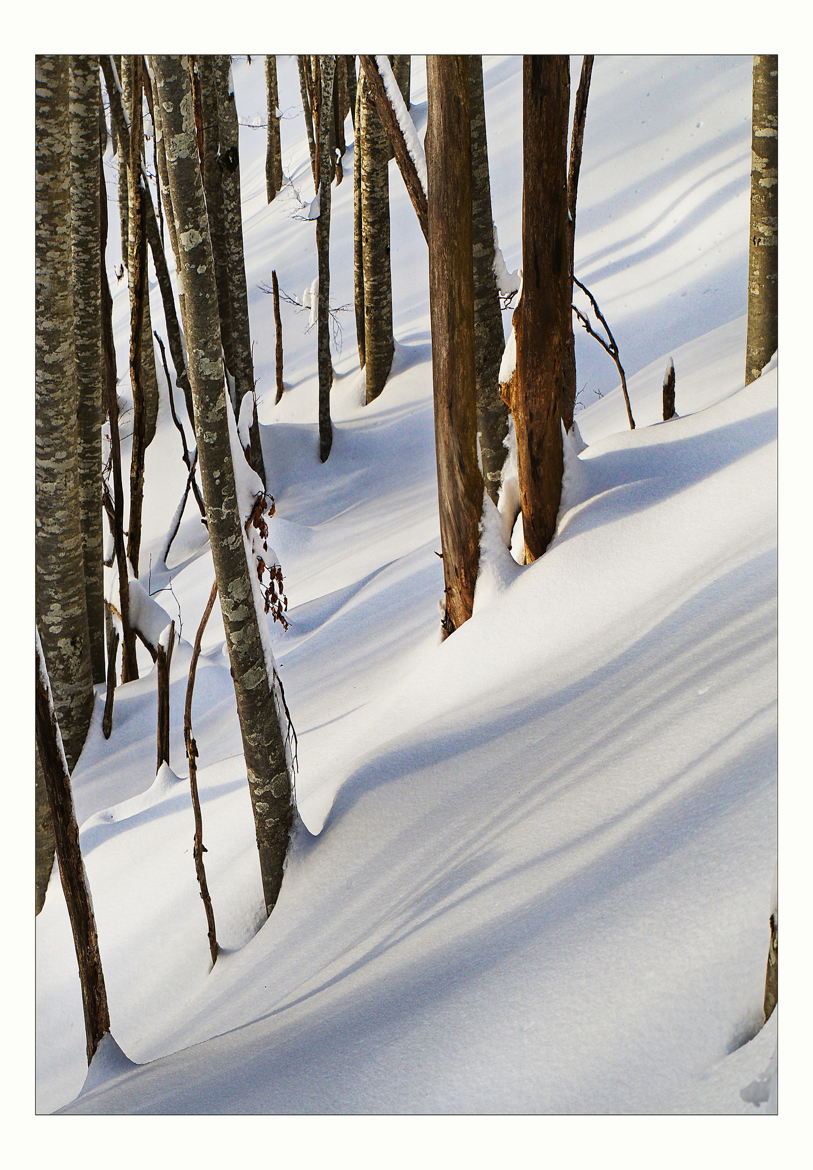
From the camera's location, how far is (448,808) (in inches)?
82.4

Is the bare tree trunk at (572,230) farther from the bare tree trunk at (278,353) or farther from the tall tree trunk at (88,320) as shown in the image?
the bare tree trunk at (278,353)

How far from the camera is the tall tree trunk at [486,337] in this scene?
3.12 metres

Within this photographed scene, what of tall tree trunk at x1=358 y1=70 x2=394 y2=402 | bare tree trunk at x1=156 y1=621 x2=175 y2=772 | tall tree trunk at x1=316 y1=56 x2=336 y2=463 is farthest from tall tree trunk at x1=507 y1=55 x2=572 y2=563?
tall tree trunk at x1=358 y1=70 x2=394 y2=402

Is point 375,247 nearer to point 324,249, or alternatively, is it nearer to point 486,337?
point 324,249

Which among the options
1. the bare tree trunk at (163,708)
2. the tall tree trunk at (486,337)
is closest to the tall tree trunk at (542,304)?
the tall tree trunk at (486,337)

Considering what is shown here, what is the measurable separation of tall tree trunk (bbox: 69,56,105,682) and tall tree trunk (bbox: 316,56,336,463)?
133cm

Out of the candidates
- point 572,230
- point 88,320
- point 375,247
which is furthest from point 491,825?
point 375,247

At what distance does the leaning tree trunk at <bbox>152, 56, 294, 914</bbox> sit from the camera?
6.09ft

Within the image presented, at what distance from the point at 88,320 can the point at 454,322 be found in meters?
1.38

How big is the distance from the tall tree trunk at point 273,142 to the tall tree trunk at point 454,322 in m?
3.71

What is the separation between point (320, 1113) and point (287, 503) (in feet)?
9.67

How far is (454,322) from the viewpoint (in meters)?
2.55

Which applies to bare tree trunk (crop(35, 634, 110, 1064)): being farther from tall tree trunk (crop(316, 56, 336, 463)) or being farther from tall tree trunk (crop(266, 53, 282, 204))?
tall tree trunk (crop(266, 53, 282, 204))
